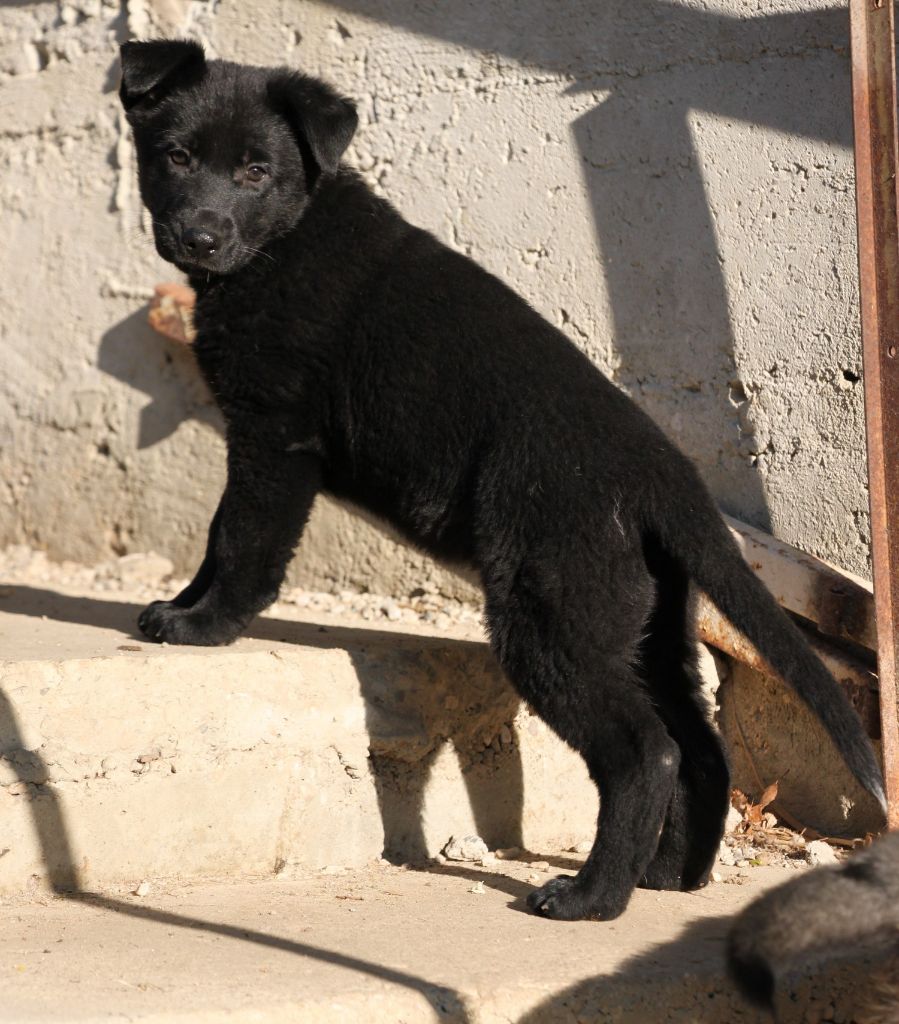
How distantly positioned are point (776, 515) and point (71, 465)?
9.19 ft

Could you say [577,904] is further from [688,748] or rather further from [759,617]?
[759,617]

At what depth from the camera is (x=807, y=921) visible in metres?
2.05

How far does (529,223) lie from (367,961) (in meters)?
2.51

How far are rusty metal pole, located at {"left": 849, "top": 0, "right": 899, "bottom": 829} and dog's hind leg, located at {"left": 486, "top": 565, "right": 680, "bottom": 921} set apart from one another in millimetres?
789

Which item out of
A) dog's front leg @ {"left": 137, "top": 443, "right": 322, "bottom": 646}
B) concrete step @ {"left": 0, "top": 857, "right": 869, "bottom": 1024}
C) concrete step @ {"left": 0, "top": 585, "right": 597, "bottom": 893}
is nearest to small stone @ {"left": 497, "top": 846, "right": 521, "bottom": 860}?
concrete step @ {"left": 0, "top": 585, "right": 597, "bottom": 893}

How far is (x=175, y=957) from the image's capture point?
260 cm

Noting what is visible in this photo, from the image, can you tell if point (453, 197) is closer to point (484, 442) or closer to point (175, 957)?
point (484, 442)

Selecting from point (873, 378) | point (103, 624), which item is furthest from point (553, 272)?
point (103, 624)

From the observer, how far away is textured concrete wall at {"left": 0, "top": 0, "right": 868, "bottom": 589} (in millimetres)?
3744

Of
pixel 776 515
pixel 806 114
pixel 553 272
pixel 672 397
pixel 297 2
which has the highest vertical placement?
pixel 297 2

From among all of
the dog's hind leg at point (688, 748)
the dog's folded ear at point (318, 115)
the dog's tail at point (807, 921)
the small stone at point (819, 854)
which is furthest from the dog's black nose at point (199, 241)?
the small stone at point (819, 854)

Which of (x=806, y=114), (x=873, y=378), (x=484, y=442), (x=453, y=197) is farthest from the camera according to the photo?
(x=453, y=197)

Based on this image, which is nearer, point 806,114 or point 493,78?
point 806,114

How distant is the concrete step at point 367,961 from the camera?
241 centimetres
